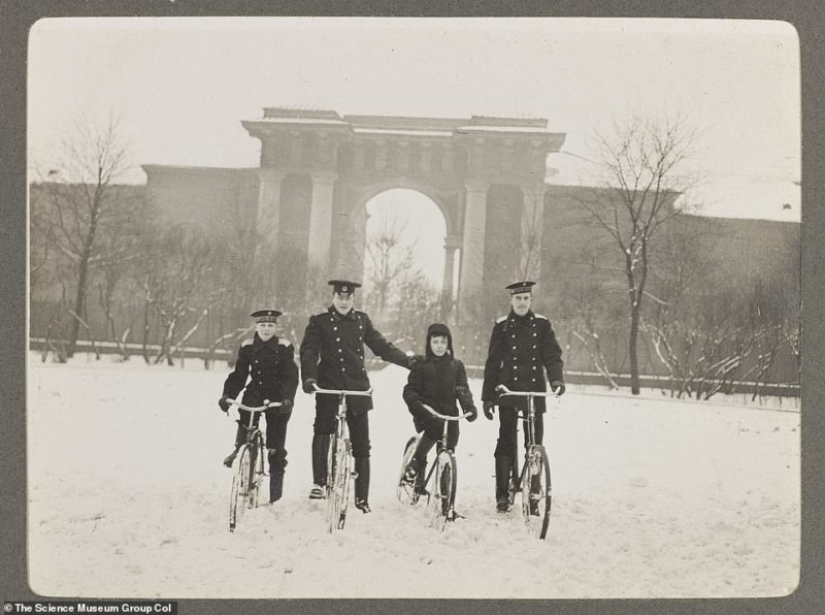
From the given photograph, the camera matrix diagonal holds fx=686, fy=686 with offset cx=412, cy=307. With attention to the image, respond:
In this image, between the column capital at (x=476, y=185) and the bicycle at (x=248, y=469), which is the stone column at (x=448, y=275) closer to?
the column capital at (x=476, y=185)

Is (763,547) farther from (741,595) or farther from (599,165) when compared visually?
(599,165)

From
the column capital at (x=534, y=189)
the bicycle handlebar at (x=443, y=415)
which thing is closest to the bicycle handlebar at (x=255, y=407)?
the bicycle handlebar at (x=443, y=415)

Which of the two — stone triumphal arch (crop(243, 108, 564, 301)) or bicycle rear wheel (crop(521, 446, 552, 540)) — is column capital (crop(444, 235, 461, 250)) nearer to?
stone triumphal arch (crop(243, 108, 564, 301))

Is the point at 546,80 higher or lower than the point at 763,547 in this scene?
higher

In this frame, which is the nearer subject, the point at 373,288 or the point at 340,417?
the point at 340,417

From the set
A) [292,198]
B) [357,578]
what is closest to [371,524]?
[357,578]
